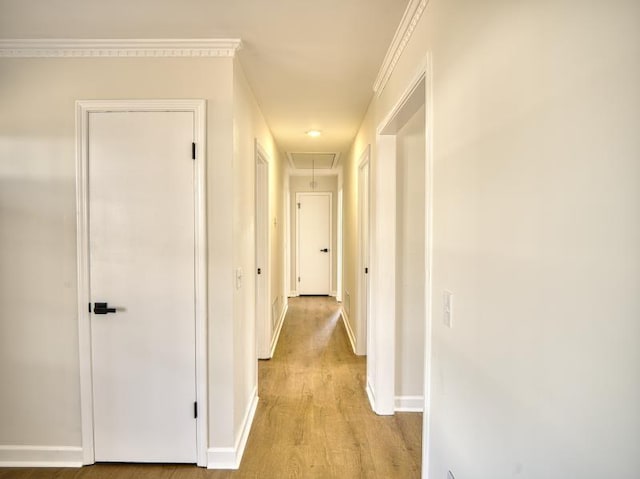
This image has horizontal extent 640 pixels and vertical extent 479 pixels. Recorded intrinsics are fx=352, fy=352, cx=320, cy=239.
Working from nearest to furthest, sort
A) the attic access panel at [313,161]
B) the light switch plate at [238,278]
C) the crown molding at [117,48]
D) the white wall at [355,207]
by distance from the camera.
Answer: the crown molding at [117,48] < the light switch plate at [238,278] < the white wall at [355,207] < the attic access panel at [313,161]

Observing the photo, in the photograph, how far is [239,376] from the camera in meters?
2.20

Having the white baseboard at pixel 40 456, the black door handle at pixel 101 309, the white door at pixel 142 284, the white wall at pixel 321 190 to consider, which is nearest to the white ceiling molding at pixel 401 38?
the white door at pixel 142 284

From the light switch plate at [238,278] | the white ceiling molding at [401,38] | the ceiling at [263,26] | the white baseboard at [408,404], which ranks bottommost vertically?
the white baseboard at [408,404]

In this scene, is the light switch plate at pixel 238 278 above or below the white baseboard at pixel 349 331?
above

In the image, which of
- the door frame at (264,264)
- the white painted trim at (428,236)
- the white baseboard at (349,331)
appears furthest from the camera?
the white baseboard at (349,331)

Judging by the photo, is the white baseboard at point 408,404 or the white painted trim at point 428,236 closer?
the white painted trim at point 428,236

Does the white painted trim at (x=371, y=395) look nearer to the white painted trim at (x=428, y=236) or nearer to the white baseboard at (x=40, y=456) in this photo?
the white painted trim at (x=428, y=236)

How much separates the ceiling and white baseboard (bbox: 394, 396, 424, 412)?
7.75 feet

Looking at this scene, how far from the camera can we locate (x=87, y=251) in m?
2.01

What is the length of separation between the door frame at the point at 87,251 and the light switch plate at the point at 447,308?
4.29ft

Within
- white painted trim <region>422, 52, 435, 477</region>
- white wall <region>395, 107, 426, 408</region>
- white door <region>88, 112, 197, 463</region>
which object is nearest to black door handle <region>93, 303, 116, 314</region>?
white door <region>88, 112, 197, 463</region>

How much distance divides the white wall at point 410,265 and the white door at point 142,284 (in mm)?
1487

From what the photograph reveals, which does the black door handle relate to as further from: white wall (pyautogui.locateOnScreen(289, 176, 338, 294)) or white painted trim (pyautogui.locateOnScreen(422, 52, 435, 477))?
white wall (pyautogui.locateOnScreen(289, 176, 338, 294))

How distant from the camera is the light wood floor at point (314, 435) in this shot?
1991mm
